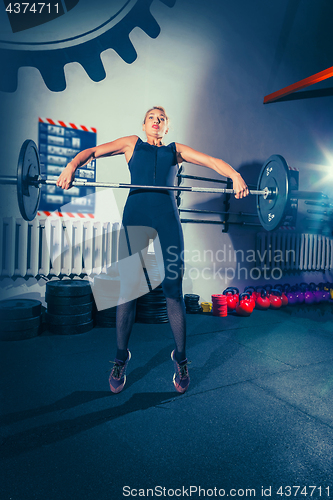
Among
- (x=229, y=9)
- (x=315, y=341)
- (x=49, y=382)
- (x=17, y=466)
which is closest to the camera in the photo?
(x=17, y=466)

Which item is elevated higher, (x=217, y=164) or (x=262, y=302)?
(x=217, y=164)

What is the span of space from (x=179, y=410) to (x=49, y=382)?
0.73 metres

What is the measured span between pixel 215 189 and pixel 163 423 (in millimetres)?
1326

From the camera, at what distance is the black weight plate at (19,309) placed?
7.53ft

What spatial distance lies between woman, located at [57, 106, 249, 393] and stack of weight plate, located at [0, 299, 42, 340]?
1.09 m

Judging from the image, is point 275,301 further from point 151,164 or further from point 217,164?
point 151,164

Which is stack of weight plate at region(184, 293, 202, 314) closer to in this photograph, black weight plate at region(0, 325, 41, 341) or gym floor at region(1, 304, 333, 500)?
gym floor at region(1, 304, 333, 500)

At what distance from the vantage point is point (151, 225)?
1557 mm

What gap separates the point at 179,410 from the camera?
1426 millimetres

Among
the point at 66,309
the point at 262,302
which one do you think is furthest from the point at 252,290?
the point at 66,309

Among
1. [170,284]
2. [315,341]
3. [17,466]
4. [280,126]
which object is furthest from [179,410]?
[280,126]

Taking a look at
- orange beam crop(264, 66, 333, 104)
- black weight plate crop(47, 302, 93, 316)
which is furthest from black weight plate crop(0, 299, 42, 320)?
orange beam crop(264, 66, 333, 104)

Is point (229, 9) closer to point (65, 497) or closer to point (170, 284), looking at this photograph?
point (170, 284)

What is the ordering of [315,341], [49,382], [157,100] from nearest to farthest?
[49,382], [315,341], [157,100]
